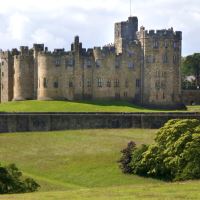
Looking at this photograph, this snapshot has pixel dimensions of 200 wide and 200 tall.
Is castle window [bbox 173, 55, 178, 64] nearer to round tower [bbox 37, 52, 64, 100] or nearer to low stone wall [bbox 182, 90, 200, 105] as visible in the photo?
low stone wall [bbox 182, 90, 200, 105]

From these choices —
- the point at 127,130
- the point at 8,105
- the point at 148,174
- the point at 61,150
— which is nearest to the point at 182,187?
the point at 148,174

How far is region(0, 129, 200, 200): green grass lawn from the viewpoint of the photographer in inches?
1396

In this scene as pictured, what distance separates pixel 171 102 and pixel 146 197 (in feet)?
231

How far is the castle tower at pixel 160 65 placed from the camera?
10269cm

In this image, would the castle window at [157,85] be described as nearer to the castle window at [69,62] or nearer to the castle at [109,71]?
the castle at [109,71]

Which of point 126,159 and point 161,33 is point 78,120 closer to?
point 126,159

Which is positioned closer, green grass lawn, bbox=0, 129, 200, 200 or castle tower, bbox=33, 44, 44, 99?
green grass lawn, bbox=0, 129, 200, 200

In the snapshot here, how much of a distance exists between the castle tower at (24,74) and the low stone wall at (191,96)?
2503cm

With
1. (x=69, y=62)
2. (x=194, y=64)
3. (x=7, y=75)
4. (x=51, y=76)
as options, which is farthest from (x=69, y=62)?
(x=194, y=64)

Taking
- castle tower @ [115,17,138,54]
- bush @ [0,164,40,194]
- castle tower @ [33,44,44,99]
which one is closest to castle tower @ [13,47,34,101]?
castle tower @ [33,44,44,99]

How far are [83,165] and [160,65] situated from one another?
46.7 metres

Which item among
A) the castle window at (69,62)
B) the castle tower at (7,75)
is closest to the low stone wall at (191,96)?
the castle window at (69,62)

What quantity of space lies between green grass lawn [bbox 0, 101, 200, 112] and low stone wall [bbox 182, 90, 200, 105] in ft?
55.5

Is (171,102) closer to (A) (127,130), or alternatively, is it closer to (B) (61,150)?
(A) (127,130)
